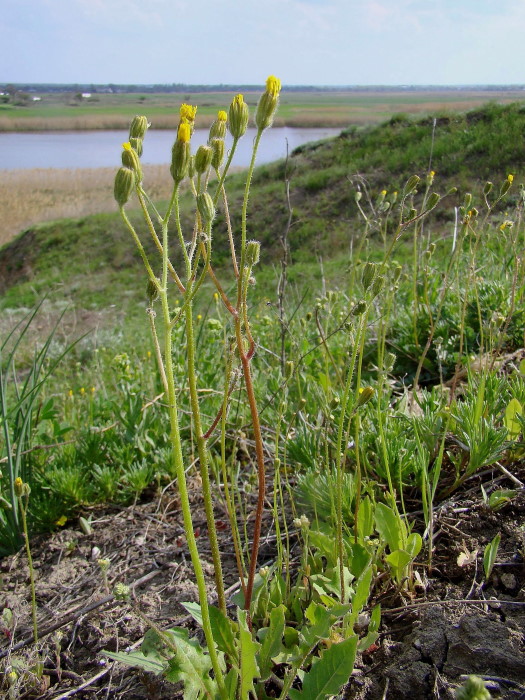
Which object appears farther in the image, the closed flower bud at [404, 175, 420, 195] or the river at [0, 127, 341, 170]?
the river at [0, 127, 341, 170]

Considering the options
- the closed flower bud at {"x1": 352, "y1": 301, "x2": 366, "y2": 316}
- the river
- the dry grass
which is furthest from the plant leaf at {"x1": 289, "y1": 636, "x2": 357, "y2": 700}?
the river

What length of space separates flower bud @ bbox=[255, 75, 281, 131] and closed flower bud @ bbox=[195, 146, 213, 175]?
127mm

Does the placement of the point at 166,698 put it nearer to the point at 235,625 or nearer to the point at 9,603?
the point at 235,625

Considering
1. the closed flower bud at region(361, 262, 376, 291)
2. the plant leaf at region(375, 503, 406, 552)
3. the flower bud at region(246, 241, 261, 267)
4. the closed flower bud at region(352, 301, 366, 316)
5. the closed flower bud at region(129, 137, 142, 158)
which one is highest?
the closed flower bud at region(129, 137, 142, 158)

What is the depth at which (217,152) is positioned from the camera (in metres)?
0.93

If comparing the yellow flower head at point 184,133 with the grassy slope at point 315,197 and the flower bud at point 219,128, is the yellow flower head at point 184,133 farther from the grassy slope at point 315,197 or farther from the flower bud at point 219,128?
the grassy slope at point 315,197

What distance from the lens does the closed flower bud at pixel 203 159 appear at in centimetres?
85

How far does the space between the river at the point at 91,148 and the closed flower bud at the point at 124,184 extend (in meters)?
30.6

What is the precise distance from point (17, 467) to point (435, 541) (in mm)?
1241

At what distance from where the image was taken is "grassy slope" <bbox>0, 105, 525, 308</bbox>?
41.6ft

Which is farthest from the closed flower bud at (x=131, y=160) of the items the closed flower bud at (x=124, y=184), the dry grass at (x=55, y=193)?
the dry grass at (x=55, y=193)

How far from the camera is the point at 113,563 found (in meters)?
1.61

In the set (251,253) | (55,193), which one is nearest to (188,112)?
(251,253)

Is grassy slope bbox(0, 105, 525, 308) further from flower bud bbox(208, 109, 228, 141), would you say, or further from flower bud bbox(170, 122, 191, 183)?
flower bud bbox(170, 122, 191, 183)
